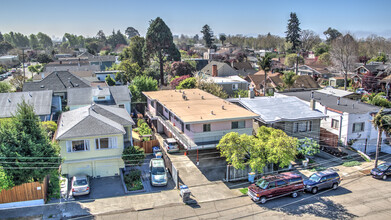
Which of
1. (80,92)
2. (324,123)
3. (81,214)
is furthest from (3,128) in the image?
(324,123)

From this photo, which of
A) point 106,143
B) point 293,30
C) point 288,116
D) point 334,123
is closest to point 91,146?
point 106,143

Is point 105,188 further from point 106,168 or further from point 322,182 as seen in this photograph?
point 322,182

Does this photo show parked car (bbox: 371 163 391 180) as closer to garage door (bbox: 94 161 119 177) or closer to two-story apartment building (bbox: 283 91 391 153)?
two-story apartment building (bbox: 283 91 391 153)

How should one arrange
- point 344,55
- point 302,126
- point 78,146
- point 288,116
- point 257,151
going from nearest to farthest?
point 257,151 < point 78,146 < point 288,116 < point 302,126 < point 344,55

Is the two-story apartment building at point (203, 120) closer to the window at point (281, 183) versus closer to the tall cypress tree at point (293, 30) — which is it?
the window at point (281, 183)

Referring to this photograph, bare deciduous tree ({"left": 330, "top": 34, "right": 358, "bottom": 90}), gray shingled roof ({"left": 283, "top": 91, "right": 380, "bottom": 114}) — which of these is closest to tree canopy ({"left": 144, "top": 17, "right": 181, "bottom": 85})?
gray shingled roof ({"left": 283, "top": 91, "right": 380, "bottom": 114})

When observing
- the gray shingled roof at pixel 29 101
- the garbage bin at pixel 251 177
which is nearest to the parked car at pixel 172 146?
the garbage bin at pixel 251 177
